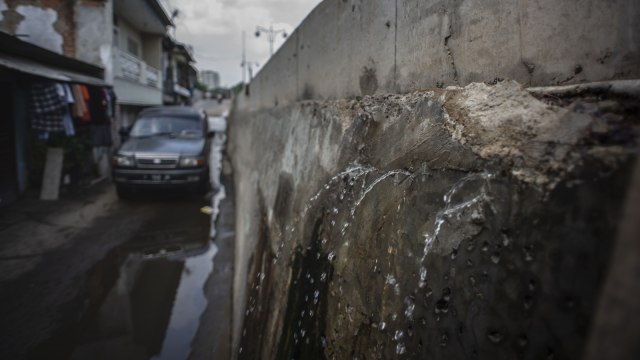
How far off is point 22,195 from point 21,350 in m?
6.35

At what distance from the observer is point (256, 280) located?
3.34 meters

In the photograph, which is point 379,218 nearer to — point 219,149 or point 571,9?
point 571,9

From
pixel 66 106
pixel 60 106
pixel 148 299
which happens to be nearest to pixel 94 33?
pixel 66 106

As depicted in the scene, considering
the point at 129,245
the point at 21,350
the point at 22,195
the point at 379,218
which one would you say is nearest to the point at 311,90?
the point at 379,218

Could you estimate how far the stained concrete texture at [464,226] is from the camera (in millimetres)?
897

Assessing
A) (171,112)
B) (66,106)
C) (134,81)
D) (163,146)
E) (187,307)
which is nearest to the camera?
(187,307)

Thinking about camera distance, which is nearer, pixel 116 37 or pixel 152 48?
pixel 116 37

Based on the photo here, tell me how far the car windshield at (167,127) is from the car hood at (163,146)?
282mm

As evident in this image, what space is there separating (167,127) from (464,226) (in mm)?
9042

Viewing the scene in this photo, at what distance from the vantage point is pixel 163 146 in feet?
27.6

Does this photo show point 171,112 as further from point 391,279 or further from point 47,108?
point 391,279

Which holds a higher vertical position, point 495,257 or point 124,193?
point 495,257

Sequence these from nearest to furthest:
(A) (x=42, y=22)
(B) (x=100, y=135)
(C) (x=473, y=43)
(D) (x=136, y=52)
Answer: (C) (x=473, y=43)
(B) (x=100, y=135)
(A) (x=42, y=22)
(D) (x=136, y=52)

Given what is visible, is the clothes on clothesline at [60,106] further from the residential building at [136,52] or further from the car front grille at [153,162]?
the residential building at [136,52]
